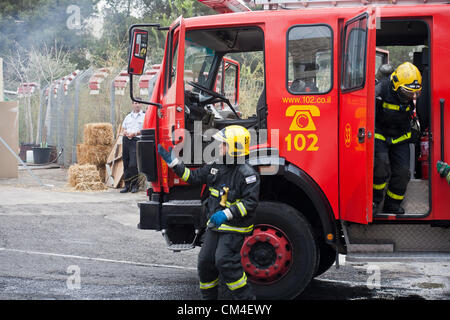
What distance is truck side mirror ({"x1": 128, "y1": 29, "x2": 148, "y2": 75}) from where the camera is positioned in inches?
224

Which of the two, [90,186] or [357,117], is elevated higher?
[357,117]

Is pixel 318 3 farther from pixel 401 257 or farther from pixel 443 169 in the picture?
pixel 401 257

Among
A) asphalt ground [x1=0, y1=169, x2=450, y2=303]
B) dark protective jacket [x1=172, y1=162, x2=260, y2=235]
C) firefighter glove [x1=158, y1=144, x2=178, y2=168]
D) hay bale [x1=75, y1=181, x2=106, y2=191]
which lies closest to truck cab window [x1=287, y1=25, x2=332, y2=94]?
dark protective jacket [x1=172, y1=162, x2=260, y2=235]

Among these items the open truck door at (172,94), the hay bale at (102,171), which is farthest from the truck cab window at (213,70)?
the hay bale at (102,171)

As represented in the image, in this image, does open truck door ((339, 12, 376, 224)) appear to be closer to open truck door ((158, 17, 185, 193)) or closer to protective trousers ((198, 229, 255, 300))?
protective trousers ((198, 229, 255, 300))

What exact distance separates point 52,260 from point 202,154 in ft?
8.29

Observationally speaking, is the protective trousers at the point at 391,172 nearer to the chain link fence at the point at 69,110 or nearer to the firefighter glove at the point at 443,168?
the firefighter glove at the point at 443,168

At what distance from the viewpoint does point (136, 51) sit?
5.71 metres

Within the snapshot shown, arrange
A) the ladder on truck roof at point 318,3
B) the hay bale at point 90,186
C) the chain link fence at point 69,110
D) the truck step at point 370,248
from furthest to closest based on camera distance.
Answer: the chain link fence at point 69,110 → the hay bale at point 90,186 → the ladder on truck roof at point 318,3 → the truck step at point 370,248

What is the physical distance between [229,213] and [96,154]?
31.9 ft

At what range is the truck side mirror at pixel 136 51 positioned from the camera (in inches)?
224

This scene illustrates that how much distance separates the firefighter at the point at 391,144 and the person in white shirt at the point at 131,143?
24.0ft

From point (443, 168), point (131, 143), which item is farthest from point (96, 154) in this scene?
point (443, 168)

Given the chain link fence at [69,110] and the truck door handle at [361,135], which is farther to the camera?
the chain link fence at [69,110]
